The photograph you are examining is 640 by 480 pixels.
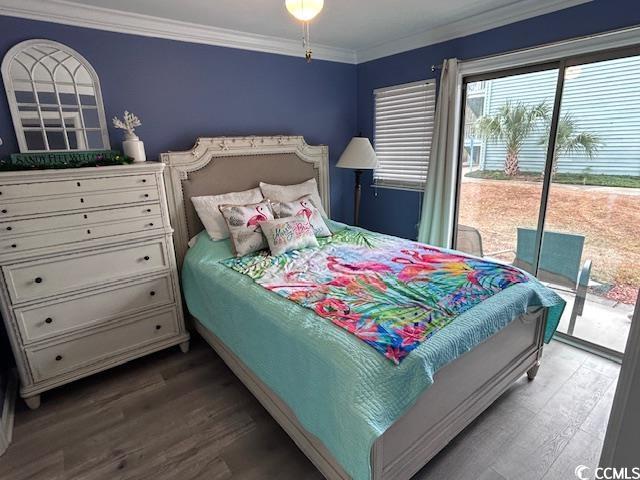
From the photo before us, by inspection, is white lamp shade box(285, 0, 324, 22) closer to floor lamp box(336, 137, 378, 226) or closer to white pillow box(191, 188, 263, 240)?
white pillow box(191, 188, 263, 240)

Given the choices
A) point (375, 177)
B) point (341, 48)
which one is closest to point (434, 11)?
point (341, 48)

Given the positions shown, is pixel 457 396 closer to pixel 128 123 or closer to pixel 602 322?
pixel 602 322

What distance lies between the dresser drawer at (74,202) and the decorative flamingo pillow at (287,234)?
82 centimetres

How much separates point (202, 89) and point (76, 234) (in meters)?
1.54

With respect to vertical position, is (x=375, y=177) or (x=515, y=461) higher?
(x=375, y=177)

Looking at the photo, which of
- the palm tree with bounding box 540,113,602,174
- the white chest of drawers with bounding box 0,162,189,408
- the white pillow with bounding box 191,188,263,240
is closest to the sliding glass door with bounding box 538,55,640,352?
the palm tree with bounding box 540,113,602,174

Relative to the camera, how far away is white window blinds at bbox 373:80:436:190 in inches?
129

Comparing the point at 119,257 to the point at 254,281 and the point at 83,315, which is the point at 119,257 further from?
the point at 254,281

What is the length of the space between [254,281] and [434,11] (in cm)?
237

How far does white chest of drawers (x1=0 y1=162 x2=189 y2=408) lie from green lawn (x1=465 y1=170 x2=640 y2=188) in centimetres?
267

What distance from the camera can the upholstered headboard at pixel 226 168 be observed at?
278 cm

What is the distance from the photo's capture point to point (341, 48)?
3.54m

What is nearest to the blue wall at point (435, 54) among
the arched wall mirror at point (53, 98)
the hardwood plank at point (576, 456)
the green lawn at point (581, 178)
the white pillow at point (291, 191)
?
the green lawn at point (581, 178)

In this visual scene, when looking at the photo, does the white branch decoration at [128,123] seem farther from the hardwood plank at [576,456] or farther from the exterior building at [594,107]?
the hardwood plank at [576,456]
